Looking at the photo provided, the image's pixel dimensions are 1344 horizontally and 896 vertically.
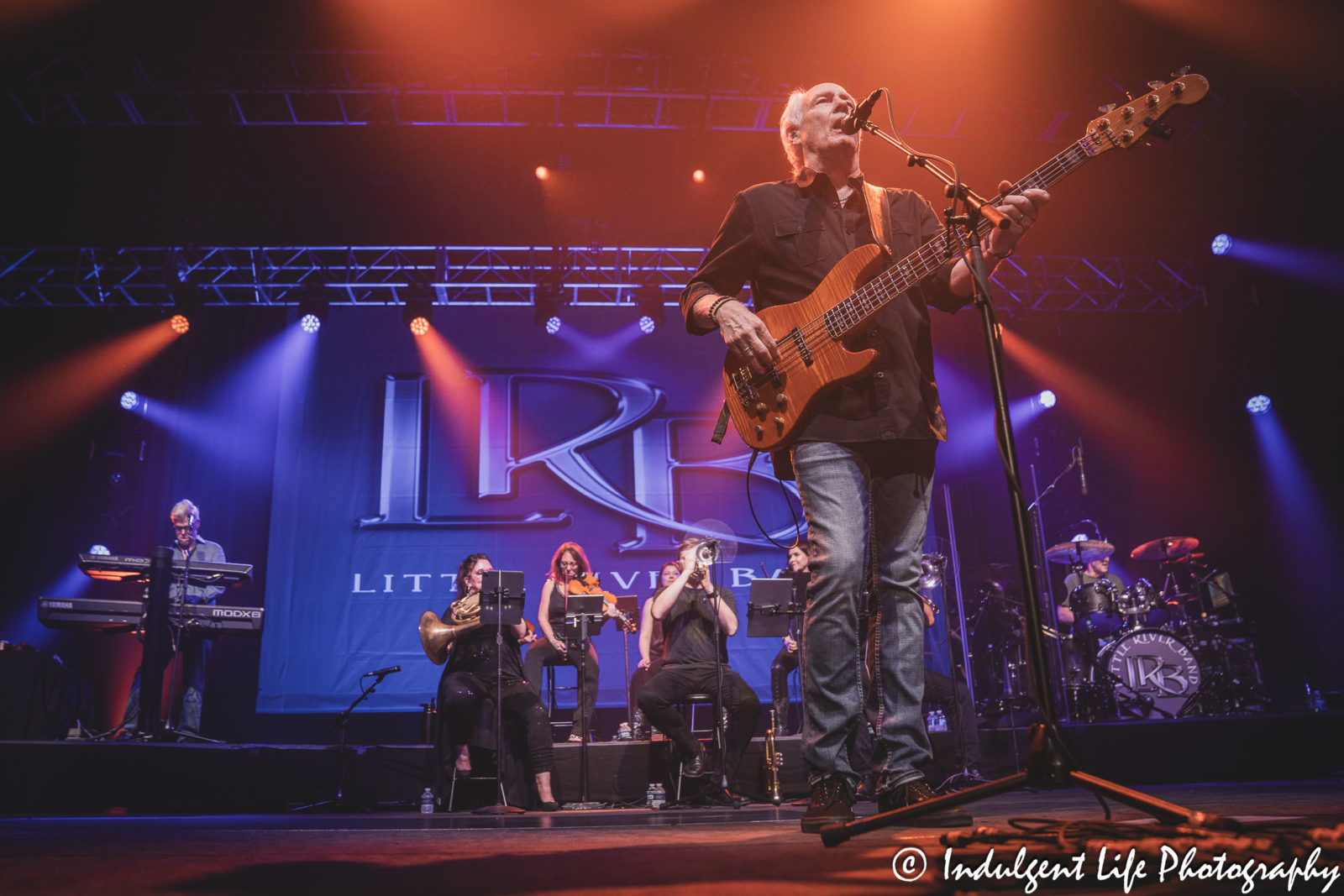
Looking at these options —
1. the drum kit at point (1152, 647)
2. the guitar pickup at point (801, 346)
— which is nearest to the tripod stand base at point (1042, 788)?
the guitar pickup at point (801, 346)

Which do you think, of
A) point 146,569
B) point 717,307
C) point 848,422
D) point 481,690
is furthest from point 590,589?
point 848,422

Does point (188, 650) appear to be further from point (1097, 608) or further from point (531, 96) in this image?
point (1097, 608)

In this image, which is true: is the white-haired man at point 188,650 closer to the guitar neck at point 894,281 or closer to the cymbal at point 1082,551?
the guitar neck at point 894,281

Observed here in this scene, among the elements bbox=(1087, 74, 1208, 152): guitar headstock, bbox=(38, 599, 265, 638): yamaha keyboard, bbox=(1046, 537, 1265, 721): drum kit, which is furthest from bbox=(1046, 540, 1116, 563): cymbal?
bbox=(38, 599, 265, 638): yamaha keyboard

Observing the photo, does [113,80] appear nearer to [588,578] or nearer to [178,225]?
[178,225]

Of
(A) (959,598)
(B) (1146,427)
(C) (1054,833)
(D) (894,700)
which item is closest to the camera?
(C) (1054,833)

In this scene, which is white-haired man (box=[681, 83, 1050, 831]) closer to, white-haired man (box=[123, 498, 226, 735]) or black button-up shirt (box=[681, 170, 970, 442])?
black button-up shirt (box=[681, 170, 970, 442])

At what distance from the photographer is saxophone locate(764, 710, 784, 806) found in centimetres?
532

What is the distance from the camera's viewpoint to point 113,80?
24.6 ft

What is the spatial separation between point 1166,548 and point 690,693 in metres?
5.69

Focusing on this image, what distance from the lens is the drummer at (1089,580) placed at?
27.8ft

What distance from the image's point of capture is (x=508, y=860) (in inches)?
69.0

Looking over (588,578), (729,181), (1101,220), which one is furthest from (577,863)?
(1101,220)

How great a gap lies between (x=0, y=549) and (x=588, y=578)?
6.98m
